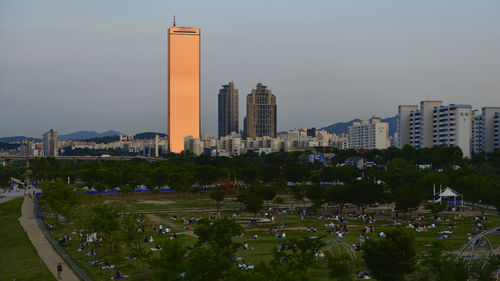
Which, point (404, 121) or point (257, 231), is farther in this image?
point (404, 121)

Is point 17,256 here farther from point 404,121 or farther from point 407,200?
point 404,121

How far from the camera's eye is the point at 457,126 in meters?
160

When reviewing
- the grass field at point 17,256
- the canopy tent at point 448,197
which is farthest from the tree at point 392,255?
the canopy tent at point 448,197

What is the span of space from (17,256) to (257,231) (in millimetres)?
25492

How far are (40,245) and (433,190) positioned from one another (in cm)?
6076

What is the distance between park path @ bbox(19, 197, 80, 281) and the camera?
36938mm

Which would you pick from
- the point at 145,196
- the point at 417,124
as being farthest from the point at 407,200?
the point at 417,124

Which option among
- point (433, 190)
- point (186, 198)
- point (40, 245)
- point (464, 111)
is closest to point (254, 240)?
point (40, 245)

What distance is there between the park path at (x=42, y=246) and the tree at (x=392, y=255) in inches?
824

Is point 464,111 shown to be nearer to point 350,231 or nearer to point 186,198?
point 186,198

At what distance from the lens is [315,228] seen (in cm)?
5728

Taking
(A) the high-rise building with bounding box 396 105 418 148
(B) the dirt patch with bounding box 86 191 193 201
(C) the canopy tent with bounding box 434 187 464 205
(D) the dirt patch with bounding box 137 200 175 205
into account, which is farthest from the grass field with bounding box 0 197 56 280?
(A) the high-rise building with bounding box 396 105 418 148

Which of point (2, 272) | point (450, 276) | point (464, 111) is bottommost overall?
point (2, 272)

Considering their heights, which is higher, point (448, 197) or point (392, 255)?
point (392, 255)
